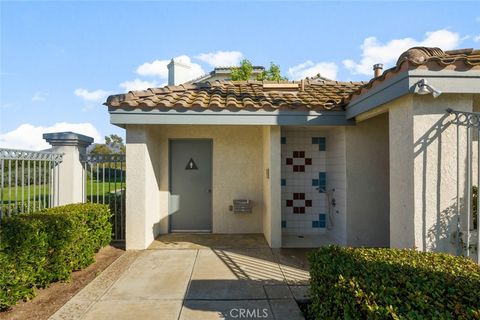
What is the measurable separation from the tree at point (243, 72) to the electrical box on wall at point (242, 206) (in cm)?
1432

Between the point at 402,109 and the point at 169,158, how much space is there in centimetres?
577

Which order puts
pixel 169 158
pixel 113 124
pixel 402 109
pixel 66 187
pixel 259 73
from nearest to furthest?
pixel 402 109, pixel 113 124, pixel 66 187, pixel 169 158, pixel 259 73

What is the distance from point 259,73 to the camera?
71.8 feet

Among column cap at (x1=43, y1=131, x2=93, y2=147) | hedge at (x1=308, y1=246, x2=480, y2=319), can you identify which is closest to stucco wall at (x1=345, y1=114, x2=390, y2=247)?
hedge at (x1=308, y1=246, x2=480, y2=319)

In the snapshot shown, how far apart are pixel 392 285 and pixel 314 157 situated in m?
5.83

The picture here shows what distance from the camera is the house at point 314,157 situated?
4.15 meters

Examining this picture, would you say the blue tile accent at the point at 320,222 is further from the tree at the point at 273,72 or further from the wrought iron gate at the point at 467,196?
the tree at the point at 273,72

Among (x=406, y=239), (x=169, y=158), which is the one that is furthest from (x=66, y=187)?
(x=406, y=239)

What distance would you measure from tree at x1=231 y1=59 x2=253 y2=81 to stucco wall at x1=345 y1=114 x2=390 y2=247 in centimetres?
1491

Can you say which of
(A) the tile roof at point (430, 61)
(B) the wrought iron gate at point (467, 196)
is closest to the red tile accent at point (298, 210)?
(B) the wrought iron gate at point (467, 196)

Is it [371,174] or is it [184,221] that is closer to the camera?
[371,174]

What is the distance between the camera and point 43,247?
435 cm

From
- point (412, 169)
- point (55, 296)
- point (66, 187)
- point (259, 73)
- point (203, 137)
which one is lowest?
point (55, 296)

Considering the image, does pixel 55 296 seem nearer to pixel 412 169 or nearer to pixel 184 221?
pixel 184 221
